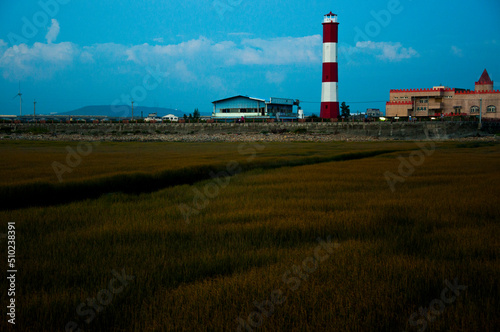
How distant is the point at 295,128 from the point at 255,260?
45.6 meters

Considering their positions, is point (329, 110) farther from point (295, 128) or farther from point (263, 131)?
point (263, 131)

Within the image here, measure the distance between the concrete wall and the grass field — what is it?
37315 millimetres

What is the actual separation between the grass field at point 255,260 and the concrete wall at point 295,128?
1469 inches

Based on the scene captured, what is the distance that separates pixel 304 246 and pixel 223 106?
6295 centimetres

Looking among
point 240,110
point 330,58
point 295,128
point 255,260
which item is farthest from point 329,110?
point 255,260

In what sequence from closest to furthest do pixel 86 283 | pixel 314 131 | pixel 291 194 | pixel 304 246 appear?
pixel 86 283 → pixel 304 246 → pixel 291 194 → pixel 314 131

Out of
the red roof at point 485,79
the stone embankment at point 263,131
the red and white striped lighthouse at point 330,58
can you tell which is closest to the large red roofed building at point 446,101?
the red roof at point 485,79

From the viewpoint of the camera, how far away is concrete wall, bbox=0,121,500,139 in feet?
141

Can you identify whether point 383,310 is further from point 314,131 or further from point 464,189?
point 314,131

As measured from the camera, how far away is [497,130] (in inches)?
1864

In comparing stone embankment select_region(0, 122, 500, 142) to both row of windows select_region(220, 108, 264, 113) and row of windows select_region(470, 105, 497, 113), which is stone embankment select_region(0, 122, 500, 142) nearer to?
row of windows select_region(470, 105, 497, 113)

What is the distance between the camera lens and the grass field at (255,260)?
3.02m

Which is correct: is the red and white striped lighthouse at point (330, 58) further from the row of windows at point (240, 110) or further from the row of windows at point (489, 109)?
the row of windows at point (489, 109)

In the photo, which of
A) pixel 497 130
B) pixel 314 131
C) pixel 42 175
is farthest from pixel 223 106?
pixel 42 175
